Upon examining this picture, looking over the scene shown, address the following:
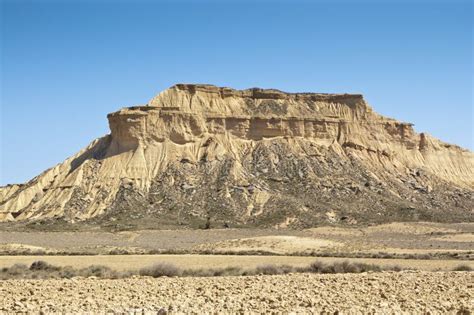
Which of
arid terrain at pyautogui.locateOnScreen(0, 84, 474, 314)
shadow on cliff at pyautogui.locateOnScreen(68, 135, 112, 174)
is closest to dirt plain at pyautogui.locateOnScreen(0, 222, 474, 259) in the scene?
arid terrain at pyautogui.locateOnScreen(0, 84, 474, 314)

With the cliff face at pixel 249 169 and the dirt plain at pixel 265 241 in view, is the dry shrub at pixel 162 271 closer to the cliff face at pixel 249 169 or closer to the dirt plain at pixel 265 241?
the dirt plain at pixel 265 241

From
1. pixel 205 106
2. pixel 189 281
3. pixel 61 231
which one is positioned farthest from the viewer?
pixel 205 106

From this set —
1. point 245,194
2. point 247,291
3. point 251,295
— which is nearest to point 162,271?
point 247,291

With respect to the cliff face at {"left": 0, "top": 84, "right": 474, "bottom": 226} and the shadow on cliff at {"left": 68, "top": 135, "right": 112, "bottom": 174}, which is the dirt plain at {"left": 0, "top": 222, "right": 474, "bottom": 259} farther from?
the shadow on cliff at {"left": 68, "top": 135, "right": 112, "bottom": 174}

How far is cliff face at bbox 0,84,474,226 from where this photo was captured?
242 ft

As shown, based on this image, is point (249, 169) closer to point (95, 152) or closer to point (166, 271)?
point (95, 152)

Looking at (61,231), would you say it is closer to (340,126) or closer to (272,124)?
(272,124)

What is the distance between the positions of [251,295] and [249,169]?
64.4 m

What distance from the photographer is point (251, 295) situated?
57.3 feet

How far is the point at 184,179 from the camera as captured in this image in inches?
3078

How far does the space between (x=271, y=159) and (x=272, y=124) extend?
20.4 ft

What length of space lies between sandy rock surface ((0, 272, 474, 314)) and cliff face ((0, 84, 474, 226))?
47.5m

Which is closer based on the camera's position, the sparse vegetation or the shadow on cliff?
the sparse vegetation

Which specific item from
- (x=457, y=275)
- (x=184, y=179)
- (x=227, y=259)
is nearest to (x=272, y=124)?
(x=184, y=179)
